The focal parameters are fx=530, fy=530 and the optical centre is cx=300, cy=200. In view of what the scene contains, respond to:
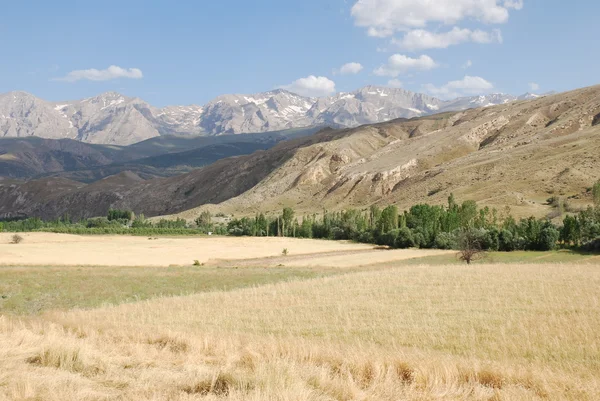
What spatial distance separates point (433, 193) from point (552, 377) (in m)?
164

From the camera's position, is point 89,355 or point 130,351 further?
point 130,351

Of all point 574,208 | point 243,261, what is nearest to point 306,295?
point 243,261

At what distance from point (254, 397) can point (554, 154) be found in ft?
588

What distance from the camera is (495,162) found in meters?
178

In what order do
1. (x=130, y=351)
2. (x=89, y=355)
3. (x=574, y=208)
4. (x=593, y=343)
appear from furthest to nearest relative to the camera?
(x=574, y=208) → (x=593, y=343) → (x=130, y=351) → (x=89, y=355)

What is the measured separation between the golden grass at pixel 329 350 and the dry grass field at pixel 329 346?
5cm

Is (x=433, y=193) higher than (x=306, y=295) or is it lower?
higher

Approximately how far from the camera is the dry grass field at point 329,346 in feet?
35.3

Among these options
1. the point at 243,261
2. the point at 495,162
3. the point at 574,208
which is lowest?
the point at 243,261

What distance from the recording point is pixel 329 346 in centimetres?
1602

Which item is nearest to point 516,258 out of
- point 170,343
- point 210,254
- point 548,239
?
point 548,239

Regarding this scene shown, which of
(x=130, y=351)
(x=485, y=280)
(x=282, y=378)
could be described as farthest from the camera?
(x=485, y=280)

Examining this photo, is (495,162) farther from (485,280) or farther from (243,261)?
(485,280)

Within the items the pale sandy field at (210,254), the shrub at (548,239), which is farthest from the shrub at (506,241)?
the pale sandy field at (210,254)
